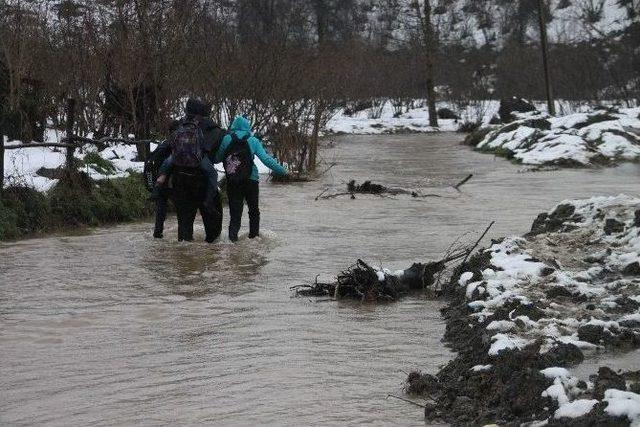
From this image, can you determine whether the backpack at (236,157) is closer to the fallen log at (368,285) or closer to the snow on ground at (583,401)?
the fallen log at (368,285)

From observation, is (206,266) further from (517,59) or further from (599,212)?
(517,59)

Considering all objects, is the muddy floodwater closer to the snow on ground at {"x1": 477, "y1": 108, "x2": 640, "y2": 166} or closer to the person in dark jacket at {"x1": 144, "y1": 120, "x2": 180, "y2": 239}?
the person in dark jacket at {"x1": 144, "y1": 120, "x2": 180, "y2": 239}

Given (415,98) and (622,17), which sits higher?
(622,17)

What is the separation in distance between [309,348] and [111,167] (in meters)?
9.37

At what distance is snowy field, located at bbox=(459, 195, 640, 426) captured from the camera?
196 inches

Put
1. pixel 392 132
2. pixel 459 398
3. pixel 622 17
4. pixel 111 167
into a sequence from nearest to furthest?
pixel 459 398 < pixel 111 167 < pixel 392 132 < pixel 622 17

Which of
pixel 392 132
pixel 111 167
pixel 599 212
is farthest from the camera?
pixel 392 132

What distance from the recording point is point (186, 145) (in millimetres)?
10523

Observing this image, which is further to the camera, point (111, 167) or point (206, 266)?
point (111, 167)

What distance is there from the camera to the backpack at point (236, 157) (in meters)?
11.0

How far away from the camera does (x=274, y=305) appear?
8047 millimetres

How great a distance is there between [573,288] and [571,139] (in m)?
17.9

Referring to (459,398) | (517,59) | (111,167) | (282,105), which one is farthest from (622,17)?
(459,398)

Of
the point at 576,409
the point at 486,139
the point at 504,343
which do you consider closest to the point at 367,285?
the point at 504,343
